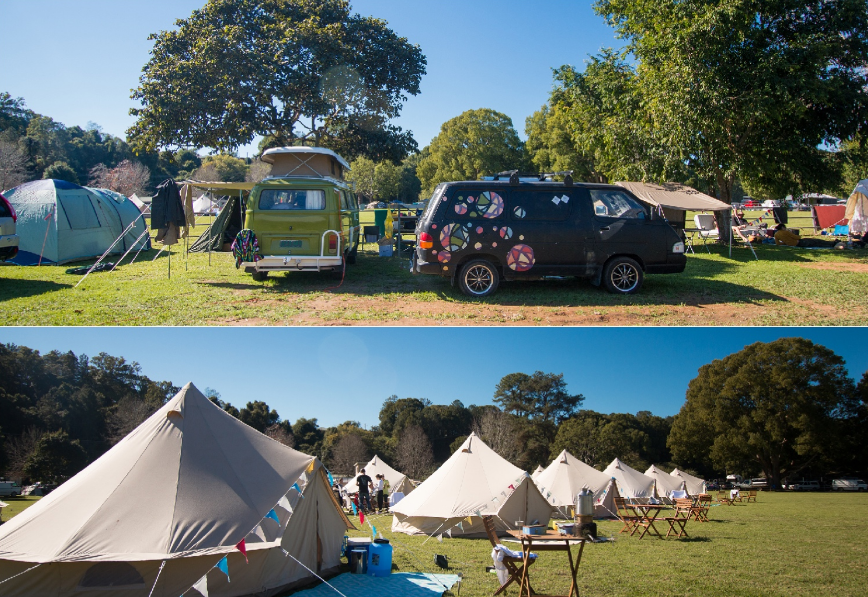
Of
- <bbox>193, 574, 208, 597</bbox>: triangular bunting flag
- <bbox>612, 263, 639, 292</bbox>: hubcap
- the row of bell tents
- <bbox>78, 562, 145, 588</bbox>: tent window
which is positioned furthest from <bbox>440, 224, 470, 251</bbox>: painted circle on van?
<bbox>78, 562, 145, 588</bbox>: tent window

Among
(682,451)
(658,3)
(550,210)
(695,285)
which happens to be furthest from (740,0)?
(682,451)

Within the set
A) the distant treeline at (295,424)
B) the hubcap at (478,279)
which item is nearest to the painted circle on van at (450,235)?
the hubcap at (478,279)

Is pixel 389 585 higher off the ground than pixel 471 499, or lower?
higher

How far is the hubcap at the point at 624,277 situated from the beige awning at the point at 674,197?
7316mm

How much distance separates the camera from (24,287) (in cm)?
1223

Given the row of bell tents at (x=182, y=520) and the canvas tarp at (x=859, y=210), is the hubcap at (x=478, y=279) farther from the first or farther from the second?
the canvas tarp at (x=859, y=210)

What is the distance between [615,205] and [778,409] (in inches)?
1182

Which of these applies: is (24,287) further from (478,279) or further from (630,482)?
(630,482)

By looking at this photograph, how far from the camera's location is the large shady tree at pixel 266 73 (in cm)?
2031

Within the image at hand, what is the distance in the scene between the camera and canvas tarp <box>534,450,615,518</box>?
1617cm

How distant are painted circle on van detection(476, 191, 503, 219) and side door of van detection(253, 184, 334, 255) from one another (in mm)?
3565

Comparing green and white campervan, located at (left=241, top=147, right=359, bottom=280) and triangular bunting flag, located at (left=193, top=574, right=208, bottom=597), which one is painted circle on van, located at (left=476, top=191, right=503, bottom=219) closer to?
green and white campervan, located at (left=241, top=147, right=359, bottom=280)

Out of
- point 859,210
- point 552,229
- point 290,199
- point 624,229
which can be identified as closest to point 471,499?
point 552,229

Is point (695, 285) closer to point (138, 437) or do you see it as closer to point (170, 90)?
point (138, 437)
